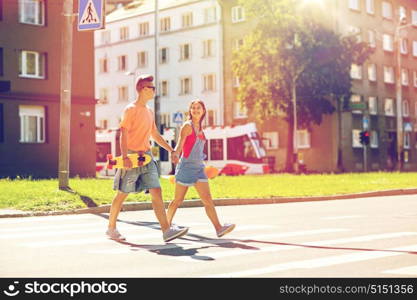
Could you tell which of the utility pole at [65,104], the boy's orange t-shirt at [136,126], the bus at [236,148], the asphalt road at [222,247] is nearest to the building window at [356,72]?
the bus at [236,148]

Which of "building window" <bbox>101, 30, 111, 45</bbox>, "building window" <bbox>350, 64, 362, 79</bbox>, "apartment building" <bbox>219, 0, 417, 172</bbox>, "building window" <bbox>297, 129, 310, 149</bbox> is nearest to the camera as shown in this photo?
"apartment building" <bbox>219, 0, 417, 172</bbox>

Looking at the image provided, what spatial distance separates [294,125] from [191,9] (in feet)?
61.0

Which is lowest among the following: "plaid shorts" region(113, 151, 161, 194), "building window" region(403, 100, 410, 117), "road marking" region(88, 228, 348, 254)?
"road marking" region(88, 228, 348, 254)

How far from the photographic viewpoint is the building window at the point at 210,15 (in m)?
61.2

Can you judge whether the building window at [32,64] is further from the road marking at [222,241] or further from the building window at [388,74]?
the building window at [388,74]

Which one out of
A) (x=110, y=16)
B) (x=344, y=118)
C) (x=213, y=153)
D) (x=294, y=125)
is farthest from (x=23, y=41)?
(x=110, y=16)

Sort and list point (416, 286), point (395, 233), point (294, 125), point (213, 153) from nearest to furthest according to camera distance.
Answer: point (416, 286), point (395, 233), point (213, 153), point (294, 125)

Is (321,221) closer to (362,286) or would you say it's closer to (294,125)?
(362,286)

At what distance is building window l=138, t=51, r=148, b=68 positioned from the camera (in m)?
66.3

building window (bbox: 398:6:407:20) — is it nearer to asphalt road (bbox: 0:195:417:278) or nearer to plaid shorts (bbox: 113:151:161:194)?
asphalt road (bbox: 0:195:417:278)

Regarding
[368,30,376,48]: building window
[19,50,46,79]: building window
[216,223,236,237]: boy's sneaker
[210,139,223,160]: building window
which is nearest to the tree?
[210,139,223,160]: building window

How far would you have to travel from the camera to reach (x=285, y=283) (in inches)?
255

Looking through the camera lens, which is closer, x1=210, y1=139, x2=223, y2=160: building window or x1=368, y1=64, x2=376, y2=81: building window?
x1=210, y1=139, x2=223, y2=160: building window

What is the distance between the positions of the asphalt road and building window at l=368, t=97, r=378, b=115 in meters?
44.4
